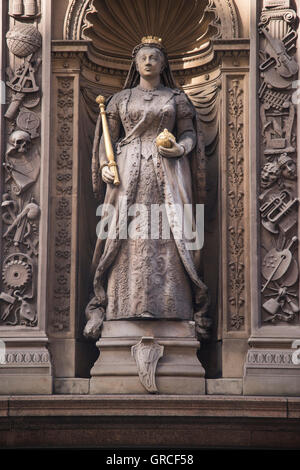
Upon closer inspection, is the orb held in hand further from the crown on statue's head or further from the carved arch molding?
the carved arch molding

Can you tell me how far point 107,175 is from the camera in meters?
13.8

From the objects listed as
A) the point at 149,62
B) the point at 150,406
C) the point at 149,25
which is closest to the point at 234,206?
the point at 149,62

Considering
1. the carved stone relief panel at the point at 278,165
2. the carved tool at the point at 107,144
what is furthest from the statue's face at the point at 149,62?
the carved stone relief panel at the point at 278,165

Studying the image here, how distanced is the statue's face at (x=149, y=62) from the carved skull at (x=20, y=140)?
5.11 feet

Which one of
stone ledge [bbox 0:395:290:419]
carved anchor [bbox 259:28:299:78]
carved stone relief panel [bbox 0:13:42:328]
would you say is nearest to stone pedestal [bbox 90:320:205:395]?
stone ledge [bbox 0:395:290:419]

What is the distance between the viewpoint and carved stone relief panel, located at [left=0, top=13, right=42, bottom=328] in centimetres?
1358

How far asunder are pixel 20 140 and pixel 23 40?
3.95ft

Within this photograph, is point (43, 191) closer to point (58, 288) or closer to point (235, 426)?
point (58, 288)

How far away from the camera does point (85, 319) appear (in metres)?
13.9

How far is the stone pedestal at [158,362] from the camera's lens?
516 inches

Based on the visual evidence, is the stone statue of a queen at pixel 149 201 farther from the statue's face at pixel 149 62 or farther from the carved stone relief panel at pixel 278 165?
the carved stone relief panel at pixel 278 165

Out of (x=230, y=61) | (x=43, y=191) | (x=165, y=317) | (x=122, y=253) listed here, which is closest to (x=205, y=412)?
(x=165, y=317)

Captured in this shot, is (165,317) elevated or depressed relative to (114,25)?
depressed

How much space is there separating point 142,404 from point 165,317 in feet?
3.59
